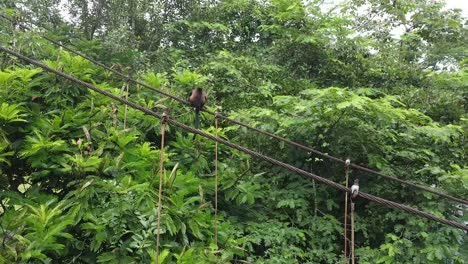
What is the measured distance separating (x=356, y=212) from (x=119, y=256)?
5.71 feet

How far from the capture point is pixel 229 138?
126 inches

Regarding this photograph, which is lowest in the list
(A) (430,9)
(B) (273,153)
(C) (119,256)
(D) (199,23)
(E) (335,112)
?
(C) (119,256)

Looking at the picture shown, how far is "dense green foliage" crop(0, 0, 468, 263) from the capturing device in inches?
78.2

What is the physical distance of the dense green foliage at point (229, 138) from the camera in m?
1.99

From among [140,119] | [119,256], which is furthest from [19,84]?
[119,256]

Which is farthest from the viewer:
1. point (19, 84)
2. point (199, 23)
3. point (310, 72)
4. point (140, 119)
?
point (199, 23)

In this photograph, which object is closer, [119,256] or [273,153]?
[119,256]

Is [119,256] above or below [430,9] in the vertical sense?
below

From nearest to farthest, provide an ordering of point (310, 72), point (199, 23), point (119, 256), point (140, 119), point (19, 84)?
point (119, 256), point (19, 84), point (140, 119), point (310, 72), point (199, 23)

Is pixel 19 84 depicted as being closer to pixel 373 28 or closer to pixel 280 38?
pixel 280 38

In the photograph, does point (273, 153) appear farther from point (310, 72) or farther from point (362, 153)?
point (310, 72)

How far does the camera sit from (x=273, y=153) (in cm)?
313

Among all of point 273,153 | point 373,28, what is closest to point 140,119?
point 273,153

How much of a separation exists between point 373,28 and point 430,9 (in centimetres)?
65
